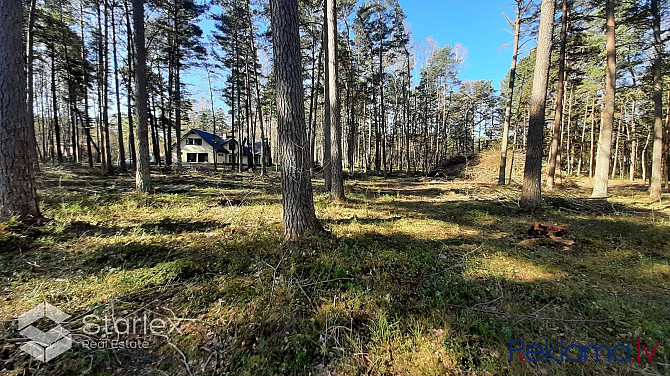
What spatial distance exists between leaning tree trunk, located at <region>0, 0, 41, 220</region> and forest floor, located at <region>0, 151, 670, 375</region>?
594mm

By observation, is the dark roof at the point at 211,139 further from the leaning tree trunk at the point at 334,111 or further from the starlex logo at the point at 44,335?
the starlex logo at the point at 44,335

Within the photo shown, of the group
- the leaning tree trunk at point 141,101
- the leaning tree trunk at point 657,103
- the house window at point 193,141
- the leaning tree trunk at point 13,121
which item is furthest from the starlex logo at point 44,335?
the house window at point 193,141

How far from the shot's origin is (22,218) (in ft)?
14.5

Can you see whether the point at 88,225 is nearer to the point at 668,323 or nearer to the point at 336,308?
the point at 336,308

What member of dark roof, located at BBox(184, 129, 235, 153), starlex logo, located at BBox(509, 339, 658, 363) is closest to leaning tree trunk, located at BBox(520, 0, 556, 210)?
starlex logo, located at BBox(509, 339, 658, 363)

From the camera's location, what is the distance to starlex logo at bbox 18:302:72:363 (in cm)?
215

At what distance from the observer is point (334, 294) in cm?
300

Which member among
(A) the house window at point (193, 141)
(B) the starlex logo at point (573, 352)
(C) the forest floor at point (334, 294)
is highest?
(A) the house window at point (193, 141)

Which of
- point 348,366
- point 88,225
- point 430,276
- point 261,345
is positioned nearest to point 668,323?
point 430,276

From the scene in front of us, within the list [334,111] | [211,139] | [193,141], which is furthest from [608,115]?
[193,141]

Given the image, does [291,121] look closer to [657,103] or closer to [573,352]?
[573,352]

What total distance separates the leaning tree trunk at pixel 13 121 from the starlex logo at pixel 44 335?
3.21 metres

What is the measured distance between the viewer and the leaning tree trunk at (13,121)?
419 centimetres

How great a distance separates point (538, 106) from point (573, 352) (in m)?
6.95
